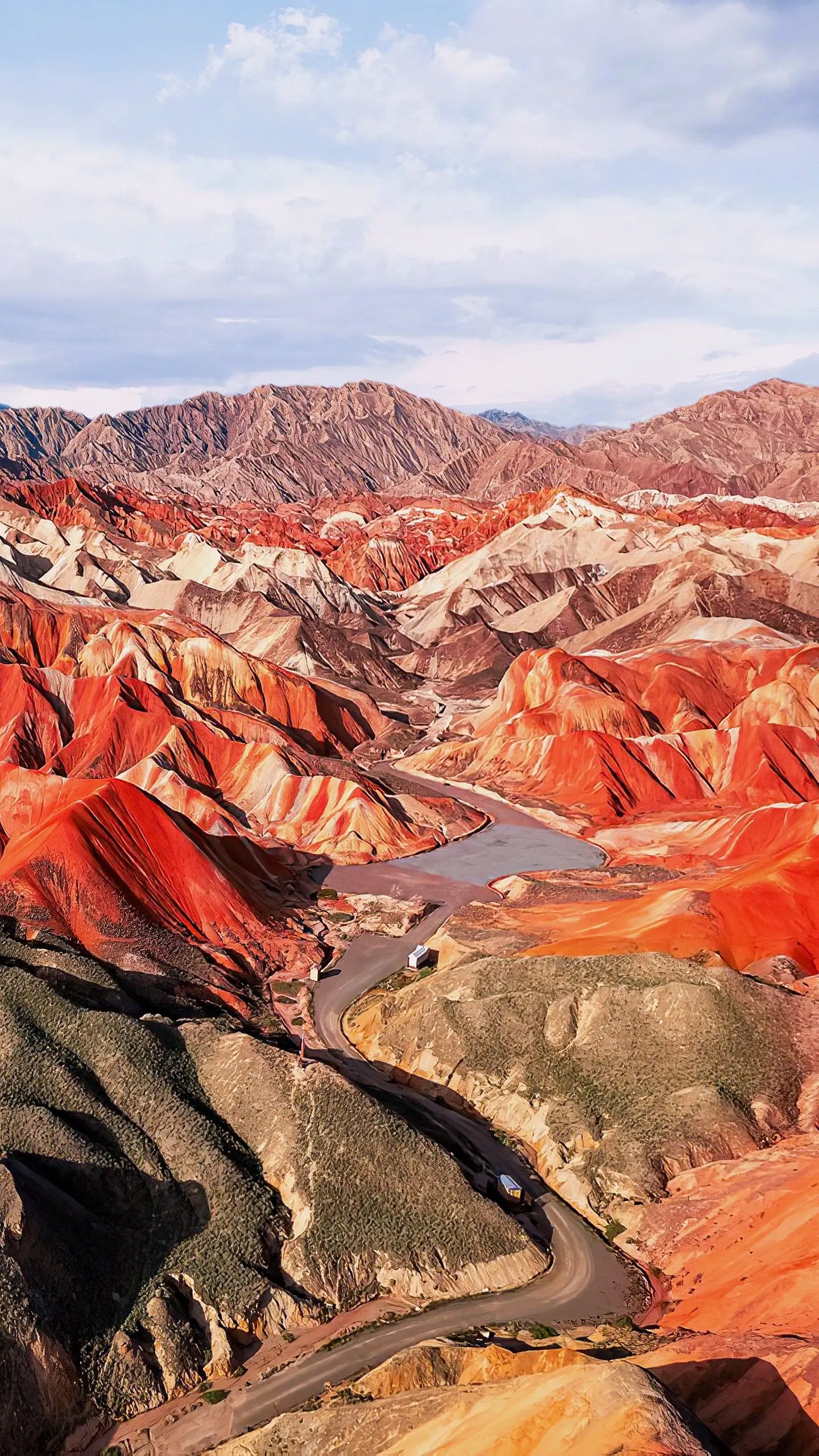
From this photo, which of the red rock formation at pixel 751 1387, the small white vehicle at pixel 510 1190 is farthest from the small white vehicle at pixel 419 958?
the red rock formation at pixel 751 1387

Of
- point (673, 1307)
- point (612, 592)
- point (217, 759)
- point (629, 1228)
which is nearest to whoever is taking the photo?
point (673, 1307)

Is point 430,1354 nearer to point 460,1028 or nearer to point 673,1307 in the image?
point 673,1307

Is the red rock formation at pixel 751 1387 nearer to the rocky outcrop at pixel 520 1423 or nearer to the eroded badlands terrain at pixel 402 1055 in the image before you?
the eroded badlands terrain at pixel 402 1055

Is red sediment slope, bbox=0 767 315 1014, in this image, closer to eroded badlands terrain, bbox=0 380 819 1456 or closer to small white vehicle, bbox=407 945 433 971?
eroded badlands terrain, bbox=0 380 819 1456

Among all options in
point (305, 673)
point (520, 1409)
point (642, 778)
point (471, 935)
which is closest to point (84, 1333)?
point (520, 1409)

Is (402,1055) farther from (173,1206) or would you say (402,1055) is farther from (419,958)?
(173,1206)

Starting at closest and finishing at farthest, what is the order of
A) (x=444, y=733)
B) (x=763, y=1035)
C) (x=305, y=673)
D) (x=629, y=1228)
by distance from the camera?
(x=629, y=1228), (x=763, y=1035), (x=444, y=733), (x=305, y=673)
